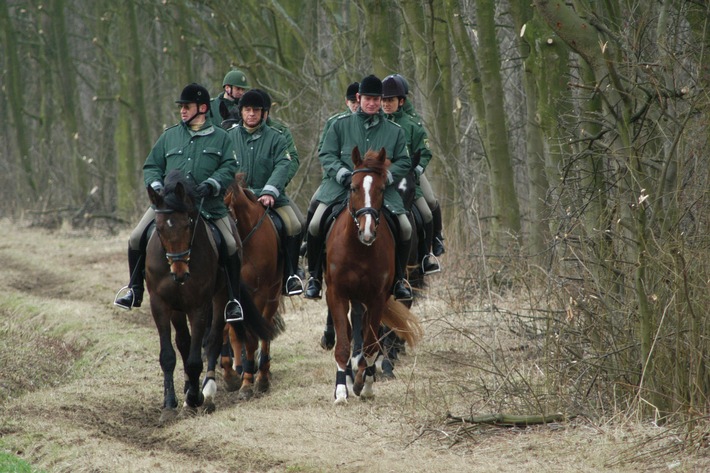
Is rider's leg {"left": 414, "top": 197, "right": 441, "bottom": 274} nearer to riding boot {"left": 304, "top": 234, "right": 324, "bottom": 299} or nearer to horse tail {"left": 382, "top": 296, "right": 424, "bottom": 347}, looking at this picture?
horse tail {"left": 382, "top": 296, "right": 424, "bottom": 347}

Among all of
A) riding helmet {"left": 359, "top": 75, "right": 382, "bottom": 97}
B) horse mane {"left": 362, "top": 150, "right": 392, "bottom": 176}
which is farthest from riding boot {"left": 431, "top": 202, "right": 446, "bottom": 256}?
horse mane {"left": 362, "top": 150, "right": 392, "bottom": 176}

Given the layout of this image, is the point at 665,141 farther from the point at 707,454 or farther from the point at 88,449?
the point at 88,449

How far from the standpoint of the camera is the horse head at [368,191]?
32.3 feet

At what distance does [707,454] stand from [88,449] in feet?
15.0

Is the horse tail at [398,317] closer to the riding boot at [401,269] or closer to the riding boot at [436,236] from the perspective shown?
the riding boot at [401,269]

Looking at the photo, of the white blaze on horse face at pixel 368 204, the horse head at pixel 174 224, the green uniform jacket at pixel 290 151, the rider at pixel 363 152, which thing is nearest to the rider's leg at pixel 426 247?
the rider at pixel 363 152

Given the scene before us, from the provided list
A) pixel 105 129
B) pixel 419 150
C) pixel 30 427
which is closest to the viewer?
pixel 30 427

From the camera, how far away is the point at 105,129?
4153cm

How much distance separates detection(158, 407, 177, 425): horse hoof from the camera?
32.4 ft

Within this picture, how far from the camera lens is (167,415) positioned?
32.7 feet

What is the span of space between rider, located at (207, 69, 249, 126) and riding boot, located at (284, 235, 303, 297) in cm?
191

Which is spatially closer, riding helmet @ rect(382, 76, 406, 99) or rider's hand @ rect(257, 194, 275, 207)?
rider's hand @ rect(257, 194, 275, 207)

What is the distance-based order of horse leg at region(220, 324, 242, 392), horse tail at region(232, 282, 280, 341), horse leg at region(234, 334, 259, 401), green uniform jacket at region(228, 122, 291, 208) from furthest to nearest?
1. green uniform jacket at region(228, 122, 291, 208)
2. horse leg at region(220, 324, 242, 392)
3. horse leg at region(234, 334, 259, 401)
4. horse tail at region(232, 282, 280, 341)

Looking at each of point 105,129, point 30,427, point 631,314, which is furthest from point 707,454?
point 105,129
